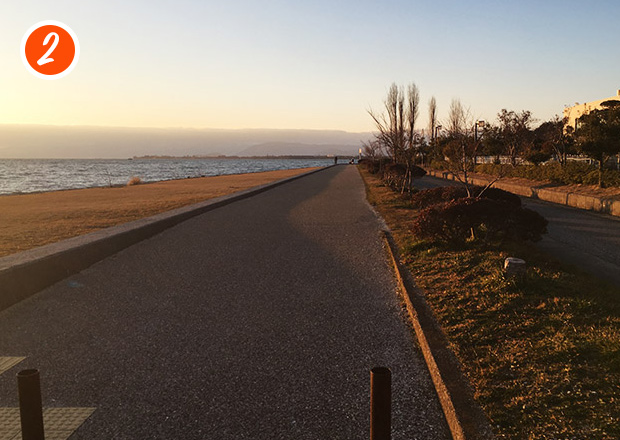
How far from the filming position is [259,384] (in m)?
3.84

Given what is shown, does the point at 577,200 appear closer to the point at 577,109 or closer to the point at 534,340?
the point at 534,340

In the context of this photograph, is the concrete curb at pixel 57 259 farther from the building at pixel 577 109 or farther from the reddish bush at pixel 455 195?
the building at pixel 577 109

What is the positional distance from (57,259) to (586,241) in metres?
10.8

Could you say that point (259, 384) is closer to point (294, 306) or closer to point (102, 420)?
point (102, 420)

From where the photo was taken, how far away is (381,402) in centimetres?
223

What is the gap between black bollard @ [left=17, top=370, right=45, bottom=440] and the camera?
220 centimetres

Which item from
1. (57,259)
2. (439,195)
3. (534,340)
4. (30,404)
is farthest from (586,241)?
(30,404)

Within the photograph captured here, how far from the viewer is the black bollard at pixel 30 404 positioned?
220 centimetres

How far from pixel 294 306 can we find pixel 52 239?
6.98m

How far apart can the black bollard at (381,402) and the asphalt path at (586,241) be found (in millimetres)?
5919

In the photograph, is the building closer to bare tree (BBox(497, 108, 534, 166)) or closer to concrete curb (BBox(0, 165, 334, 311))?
bare tree (BBox(497, 108, 534, 166))

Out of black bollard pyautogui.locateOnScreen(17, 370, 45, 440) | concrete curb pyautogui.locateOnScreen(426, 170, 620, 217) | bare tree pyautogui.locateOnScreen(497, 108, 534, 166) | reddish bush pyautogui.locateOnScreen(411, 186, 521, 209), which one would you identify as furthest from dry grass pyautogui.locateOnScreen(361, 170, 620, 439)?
bare tree pyautogui.locateOnScreen(497, 108, 534, 166)

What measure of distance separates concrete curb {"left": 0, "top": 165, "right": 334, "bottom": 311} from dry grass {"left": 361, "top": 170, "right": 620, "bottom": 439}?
573 cm

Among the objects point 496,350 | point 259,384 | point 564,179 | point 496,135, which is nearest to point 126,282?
point 259,384
